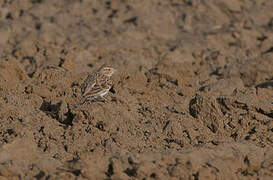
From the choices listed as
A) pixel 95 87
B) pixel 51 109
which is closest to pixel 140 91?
pixel 95 87

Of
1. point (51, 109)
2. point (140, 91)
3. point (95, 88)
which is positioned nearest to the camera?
point (95, 88)

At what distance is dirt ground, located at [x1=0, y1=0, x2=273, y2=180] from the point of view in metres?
6.05

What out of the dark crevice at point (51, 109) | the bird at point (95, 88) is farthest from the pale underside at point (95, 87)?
the dark crevice at point (51, 109)

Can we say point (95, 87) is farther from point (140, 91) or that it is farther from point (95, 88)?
point (140, 91)

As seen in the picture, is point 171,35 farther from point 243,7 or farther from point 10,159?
point 10,159

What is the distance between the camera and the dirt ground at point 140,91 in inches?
238

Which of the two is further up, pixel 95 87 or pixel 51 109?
pixel 95 87

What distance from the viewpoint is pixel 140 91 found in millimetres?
9141

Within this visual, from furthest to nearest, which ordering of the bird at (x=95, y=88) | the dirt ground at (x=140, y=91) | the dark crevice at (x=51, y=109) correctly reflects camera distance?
the bird at (x=95, y=88) → the dark crevice at (x=51, y=109) → the dirt ground at (x=140, y=91)

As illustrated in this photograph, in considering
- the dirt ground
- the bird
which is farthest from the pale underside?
the dirt ground

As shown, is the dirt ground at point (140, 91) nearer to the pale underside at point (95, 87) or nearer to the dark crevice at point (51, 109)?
the dark crevice at point (51, 109)

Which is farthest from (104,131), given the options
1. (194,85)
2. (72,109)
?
(194,85)

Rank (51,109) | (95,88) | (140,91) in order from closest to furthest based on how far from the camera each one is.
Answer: (95,88) → (51,109) → (140,91)

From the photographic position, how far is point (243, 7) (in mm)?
17172
